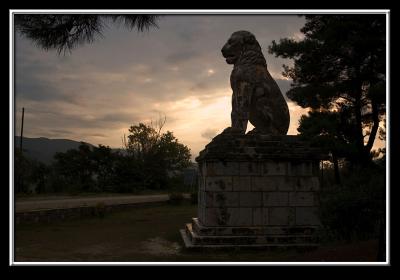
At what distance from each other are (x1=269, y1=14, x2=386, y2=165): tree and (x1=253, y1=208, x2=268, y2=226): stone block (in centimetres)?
944

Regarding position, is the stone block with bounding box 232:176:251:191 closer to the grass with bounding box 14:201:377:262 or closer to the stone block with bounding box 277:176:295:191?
the stone block with bounding box 277:176:295:191

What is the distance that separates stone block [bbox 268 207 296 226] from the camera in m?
8.12

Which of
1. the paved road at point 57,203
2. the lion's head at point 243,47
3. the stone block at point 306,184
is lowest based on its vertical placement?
the paved road at point 57,203

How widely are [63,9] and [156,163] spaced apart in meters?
26.5

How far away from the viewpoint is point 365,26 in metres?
15.6

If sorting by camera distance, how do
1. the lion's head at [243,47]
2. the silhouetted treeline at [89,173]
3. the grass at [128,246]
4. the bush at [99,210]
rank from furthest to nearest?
1. the silhouetted treeline at [89,173]
2. the bush at [99,210]
3. the lion's head at [243,47]
4. the grass at [128,246]

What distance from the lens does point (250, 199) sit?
320 inches

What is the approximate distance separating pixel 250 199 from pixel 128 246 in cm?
269

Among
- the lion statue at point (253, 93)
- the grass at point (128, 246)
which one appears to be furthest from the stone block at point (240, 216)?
the lion statue at point (253, 93)

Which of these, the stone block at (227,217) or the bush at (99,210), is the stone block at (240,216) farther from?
the bush at (99,210)

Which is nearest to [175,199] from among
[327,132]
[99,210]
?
[99,210]

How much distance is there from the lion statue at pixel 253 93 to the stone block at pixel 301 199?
1361 millimetres

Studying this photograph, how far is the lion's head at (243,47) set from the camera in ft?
29.1

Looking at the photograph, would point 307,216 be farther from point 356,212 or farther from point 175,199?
point 175,199
